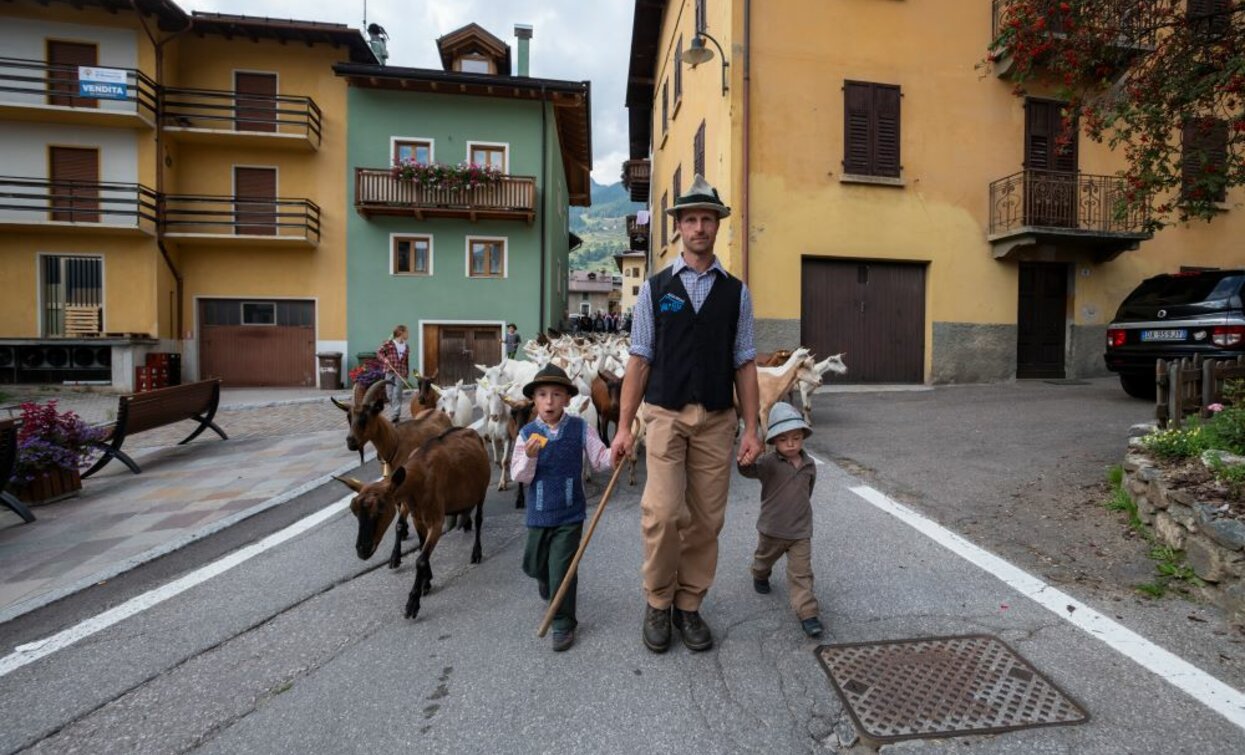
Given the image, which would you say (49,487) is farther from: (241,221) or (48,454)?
(241,221)

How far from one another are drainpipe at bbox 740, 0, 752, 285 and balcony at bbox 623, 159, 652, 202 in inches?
607

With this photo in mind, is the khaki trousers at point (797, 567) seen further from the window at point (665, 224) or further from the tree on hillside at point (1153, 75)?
the window at point (665, 224)

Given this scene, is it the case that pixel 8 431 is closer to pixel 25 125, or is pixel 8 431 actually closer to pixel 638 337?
pixel 638 337

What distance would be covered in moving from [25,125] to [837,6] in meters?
23.5

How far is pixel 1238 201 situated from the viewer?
14.4 m

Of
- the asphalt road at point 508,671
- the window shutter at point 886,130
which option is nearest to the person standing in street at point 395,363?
the asphalt road at point 508,671

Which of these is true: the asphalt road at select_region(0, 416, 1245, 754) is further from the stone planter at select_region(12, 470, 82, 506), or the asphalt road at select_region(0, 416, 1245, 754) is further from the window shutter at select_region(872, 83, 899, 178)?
the window shutter at select_region(872, 83, 899, 178)

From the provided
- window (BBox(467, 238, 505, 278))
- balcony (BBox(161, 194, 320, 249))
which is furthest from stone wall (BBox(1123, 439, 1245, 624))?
balcony (BBox(161, 194, 320, 249))

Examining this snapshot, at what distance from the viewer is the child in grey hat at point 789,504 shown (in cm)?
297

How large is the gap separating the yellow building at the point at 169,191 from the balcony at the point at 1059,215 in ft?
63.1

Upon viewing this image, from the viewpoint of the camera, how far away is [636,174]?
28438 mm

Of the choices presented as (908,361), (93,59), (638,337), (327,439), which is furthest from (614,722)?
(93,59)

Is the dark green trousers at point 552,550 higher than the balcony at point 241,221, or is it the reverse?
the balcony at point 241,221

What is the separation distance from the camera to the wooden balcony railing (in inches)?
645
